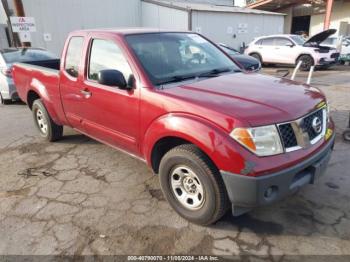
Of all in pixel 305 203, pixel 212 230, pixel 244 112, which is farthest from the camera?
pixel 305 203

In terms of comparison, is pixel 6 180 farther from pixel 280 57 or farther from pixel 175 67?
pixel 280 57

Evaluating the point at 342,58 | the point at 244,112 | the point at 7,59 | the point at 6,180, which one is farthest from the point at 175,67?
the point at 342,58

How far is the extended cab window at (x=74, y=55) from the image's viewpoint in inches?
159

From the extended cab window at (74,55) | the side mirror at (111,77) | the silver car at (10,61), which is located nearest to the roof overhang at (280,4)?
the silver car at (10,61)

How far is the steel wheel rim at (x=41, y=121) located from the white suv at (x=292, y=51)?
1053 centimetres

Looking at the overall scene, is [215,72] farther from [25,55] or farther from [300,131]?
[25,55]

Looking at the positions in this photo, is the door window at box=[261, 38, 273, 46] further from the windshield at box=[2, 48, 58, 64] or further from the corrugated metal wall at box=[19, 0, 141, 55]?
the windshield at box=[2, 48, 58, 64]

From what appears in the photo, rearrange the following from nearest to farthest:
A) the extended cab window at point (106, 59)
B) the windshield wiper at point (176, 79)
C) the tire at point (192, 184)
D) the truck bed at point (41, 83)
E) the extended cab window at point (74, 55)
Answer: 1. the tire at point (192, 184)
2. the windshield wiper at point (176, 79)
3. the extended cab window at point (106, 59)
4. the extended cab window at point (74, 55)
5. the truck bed at point (41, 83)

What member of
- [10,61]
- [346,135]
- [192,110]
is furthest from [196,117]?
[10,61]

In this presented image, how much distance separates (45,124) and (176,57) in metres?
2.89

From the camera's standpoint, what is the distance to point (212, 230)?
9.56ft

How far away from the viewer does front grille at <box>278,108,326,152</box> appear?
2.51 m

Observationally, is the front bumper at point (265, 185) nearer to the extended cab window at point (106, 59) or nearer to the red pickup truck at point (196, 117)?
the red pickup truck at point (196, 117)

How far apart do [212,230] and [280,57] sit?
43.7ft
